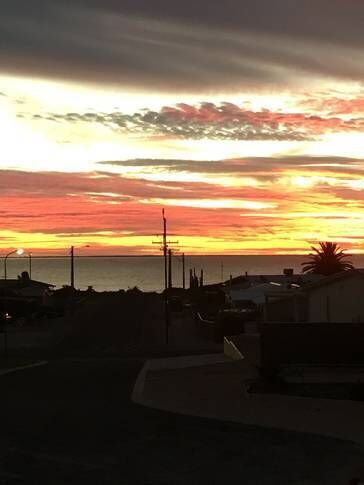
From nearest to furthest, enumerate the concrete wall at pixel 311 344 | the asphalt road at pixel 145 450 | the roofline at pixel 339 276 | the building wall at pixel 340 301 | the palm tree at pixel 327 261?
the asphalt road at pixel 145 450
the concrete wall at pixel 311 344
the roofline at pixel 339 276
the building wall at pixel 340 301
the palm tree at pixel 327 261

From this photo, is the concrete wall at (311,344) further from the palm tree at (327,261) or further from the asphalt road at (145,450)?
the palm tree at (327,261)

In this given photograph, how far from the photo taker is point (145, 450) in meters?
12.0

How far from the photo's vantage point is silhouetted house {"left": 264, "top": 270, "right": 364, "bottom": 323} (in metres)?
33.4

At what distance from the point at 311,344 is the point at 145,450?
1110 centimetres

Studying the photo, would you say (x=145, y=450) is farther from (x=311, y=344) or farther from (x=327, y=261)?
(x=327, y=261)

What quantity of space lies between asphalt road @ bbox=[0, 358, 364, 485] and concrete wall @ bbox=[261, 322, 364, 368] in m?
5.95

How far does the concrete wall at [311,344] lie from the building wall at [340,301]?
10.1 meters

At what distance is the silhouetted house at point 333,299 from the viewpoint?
33.4 meters

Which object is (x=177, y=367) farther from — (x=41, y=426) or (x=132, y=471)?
(x=132, y=471)

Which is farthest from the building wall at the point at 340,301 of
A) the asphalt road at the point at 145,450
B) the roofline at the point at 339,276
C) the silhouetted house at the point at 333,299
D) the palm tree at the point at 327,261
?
the palm tree at the point at 327,261

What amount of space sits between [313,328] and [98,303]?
76.8 meters

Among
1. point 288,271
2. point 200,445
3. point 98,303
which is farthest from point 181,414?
point 98,303

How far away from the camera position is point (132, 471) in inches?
416

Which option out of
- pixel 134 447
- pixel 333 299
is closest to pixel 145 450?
pixel 134 447
